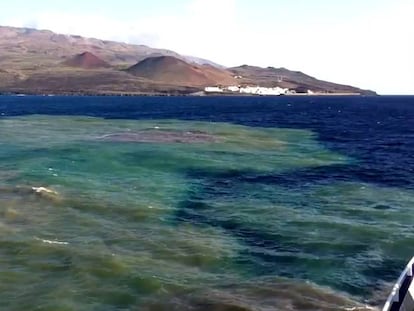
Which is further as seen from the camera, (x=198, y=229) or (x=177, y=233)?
(x=198, y=229)

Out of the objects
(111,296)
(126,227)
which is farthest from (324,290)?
(126,227)

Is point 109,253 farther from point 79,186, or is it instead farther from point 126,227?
point 79,186

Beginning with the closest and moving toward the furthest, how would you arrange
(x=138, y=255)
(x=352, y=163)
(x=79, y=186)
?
(x=138, y=255), (x=79, y=186), (x=352, y=163)

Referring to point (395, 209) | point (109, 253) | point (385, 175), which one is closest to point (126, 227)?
point (109, 253)

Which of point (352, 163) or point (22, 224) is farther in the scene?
point (352, 163)

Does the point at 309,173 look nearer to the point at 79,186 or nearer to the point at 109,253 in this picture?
the point at 79,186

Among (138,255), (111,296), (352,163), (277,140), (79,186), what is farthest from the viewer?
(277,140)
